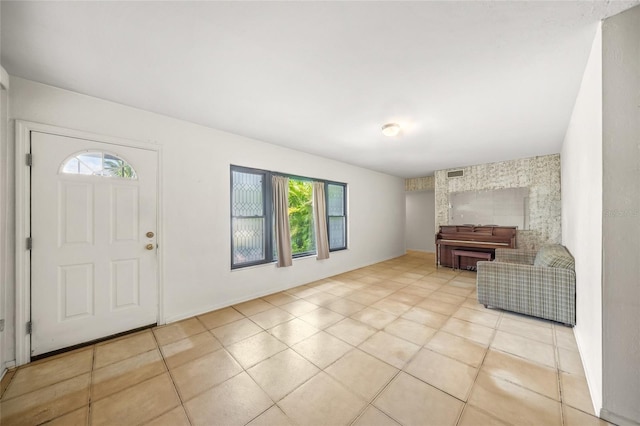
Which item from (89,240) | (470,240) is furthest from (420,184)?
(89,240)

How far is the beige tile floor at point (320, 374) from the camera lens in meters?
1.45

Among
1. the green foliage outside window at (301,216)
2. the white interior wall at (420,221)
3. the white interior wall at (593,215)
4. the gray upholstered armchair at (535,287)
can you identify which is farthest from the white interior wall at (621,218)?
the white interior wall at (420,221)

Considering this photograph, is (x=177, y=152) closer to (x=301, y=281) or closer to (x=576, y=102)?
(x=301, y=281)

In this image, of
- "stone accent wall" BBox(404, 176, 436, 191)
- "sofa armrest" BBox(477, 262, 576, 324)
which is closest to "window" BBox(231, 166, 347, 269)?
"sofa armrest" BBox(477, 262, 576, 324)

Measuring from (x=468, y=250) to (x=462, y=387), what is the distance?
414 centimetres

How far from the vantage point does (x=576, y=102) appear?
233 centimetres

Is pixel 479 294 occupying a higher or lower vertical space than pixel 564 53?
lower

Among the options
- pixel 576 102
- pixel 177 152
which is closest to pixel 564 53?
pixel 576 102

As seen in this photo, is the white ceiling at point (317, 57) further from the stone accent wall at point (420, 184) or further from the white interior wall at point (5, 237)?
the stone accent wall at point (420, 184)

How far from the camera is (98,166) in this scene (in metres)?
2.32

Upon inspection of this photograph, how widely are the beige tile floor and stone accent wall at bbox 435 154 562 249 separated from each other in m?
2.91

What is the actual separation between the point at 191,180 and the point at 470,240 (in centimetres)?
557

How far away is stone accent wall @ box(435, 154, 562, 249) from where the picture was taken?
4520mm

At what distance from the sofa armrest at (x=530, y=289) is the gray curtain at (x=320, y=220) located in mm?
2526
